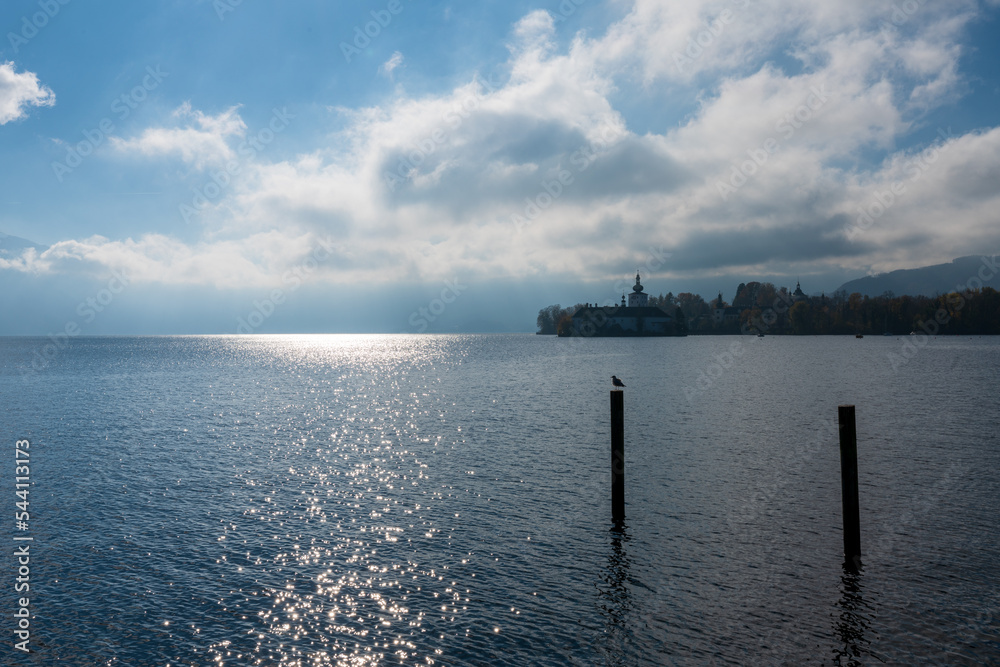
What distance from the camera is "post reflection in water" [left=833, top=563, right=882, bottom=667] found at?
12086mm

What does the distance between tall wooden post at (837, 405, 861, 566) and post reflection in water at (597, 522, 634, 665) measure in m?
6.45

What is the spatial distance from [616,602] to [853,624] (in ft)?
17.7

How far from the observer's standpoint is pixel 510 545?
60.2 ft

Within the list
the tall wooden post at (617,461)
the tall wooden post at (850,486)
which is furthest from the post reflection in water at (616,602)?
the tall wooden post at (850,486)

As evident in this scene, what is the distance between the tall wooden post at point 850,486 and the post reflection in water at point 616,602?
645cm

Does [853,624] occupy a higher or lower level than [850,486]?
lower

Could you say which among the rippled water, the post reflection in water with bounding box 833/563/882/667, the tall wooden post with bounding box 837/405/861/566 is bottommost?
the post reflection in water with bounding box 833/563/882/667

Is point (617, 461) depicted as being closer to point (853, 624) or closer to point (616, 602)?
point (616, 602)

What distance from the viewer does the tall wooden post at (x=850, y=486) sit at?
16656 millimetres

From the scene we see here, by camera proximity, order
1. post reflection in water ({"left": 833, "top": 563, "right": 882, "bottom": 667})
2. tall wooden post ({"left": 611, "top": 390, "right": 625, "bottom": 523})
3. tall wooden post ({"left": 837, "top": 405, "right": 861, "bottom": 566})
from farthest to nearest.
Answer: tall wooden post ({"left": 611, "top": 390, "right": 625, "bottom": 523}) → tall wooden post ({"left": 837, "top": 405, "right": 861, "bottom": 566}) → post reflection in water ({"left": 833, "top": 563, "right": 882, "bottom": 667})

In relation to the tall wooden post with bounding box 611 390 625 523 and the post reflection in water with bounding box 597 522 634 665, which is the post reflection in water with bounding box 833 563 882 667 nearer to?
the post reflection in water with bounding box 597 522 634 665

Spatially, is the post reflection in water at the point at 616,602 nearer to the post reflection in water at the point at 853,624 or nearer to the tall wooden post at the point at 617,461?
the tall wooden post at the point at 617,461

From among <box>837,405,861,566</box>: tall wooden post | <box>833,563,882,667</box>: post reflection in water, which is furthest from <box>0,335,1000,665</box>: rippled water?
<box>837,405,861,566</box>: tall wooden post

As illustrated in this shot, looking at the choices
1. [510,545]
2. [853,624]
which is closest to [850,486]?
[853,624]
